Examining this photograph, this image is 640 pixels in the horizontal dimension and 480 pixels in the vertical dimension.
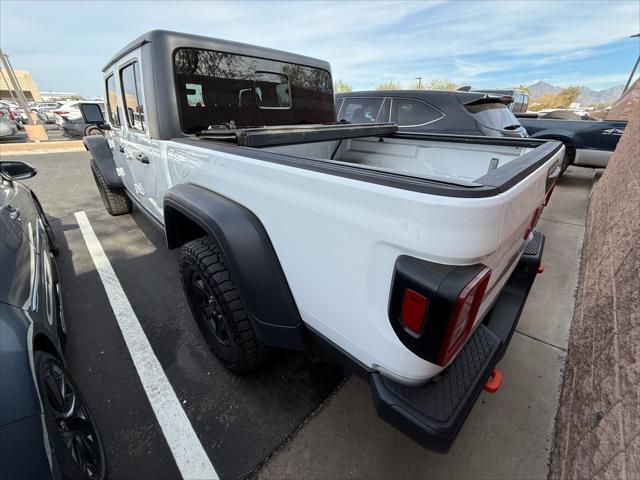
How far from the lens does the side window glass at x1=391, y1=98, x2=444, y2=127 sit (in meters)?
4.50

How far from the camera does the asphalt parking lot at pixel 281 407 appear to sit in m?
1.67

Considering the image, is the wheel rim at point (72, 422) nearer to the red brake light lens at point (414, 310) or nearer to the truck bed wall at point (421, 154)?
the red brake light lens at point (414, 310)

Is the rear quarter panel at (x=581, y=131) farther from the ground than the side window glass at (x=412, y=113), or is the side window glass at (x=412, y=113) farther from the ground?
the side window glass at (x=412, y=113)

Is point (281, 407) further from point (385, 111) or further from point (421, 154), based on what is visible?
point (385, 111)

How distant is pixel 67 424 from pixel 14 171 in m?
2.40

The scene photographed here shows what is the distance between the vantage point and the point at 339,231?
1153 millimetres

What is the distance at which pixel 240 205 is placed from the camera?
1.64m

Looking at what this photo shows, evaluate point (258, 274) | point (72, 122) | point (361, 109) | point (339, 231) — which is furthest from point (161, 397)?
point (72, 122)

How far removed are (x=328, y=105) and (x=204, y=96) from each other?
157 cm

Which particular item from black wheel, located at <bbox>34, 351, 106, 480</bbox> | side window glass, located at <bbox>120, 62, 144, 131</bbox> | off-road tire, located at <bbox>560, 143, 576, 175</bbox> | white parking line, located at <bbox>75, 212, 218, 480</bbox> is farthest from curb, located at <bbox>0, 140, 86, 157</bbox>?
off-road tire, located at <bbox>560, 143, 576, 175</bbox>

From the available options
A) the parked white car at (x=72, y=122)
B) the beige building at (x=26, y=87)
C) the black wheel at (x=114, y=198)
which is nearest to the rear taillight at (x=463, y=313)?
the black wheel at (x=114, y=198)

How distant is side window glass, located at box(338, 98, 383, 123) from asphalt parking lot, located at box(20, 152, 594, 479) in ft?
11.7

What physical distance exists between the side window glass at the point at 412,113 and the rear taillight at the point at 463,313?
4.12 m

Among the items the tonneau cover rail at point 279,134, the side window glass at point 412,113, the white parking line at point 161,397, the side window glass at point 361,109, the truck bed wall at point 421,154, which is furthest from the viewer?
the side window glass at point 361,109
